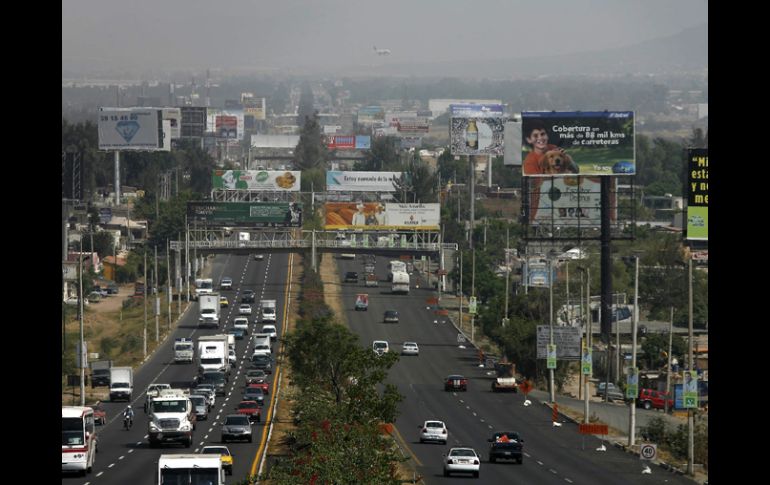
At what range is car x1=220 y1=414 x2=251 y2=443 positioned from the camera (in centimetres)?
4891

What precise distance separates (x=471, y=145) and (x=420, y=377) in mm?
99525

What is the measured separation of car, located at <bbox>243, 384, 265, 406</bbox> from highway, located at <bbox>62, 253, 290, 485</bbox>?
28.8 inches

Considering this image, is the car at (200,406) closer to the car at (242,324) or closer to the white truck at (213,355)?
the white truck at (213,355)

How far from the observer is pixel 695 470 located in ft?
148

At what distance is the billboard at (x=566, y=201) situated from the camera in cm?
8962

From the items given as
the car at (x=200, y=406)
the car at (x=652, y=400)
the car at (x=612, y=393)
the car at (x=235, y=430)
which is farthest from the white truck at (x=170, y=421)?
the car at (x=612, y=393)

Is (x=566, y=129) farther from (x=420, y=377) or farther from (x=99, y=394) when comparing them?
(x=99, y=394)

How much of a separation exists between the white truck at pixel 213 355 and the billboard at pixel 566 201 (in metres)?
21.0

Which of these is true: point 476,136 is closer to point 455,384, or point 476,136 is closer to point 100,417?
point 455,384

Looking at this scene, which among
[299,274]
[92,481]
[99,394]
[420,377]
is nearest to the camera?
[92,481]

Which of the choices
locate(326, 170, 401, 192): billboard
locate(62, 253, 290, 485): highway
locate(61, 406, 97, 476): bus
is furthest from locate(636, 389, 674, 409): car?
locate(326, 170, 401, 192): billboard

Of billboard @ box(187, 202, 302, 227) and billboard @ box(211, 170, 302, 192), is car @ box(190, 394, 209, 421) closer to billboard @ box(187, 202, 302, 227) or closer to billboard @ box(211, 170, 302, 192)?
billboard @ box(187, 202, 302, 227)

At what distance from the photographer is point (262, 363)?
79.7 metres
